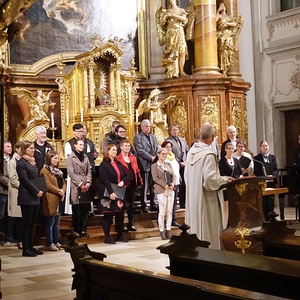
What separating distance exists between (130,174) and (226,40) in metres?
5.47

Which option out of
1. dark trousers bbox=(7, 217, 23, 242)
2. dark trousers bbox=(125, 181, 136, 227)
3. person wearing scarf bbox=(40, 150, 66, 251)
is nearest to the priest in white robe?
person wearing scarf bbox=(40, 150, 66, 251)

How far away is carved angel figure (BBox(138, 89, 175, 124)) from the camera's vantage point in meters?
13.8

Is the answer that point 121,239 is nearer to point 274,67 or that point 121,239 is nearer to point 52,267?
point 52,267

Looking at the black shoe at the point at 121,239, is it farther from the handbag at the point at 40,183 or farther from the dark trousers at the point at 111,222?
the handbag at the point at 40,183

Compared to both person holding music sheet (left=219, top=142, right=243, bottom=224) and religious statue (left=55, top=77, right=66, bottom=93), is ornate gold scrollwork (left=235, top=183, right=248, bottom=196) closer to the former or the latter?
person holding music sheet (left=219, top=142, right=243, bottom=224)

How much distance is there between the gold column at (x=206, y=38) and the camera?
46.4ft

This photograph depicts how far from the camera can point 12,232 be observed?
1014cm

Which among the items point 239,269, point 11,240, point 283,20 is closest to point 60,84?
point 11,240

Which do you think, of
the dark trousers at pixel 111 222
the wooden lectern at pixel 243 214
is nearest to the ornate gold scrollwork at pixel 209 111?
the dark trousers at pixel 111 222

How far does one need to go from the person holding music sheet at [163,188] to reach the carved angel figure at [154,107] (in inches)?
142

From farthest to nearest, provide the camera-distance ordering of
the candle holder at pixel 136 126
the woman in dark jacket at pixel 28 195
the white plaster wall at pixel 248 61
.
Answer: the white plaster wall at pixel 248 61, the candle holder at pixel 136 126, the woman in dark jacket at pixel 28 195

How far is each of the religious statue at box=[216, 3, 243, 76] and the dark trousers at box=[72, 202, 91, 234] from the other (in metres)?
5.96

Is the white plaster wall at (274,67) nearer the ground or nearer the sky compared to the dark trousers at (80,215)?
nearer the sky

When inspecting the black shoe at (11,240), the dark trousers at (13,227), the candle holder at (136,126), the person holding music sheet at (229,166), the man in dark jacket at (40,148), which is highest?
the candle holder at (136,126)
